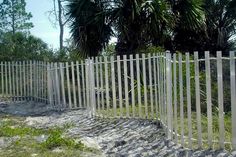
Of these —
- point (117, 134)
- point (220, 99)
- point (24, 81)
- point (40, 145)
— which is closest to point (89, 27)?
point (24, 81)

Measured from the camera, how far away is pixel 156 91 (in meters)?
9.77

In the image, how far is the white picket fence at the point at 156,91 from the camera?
22.4ft

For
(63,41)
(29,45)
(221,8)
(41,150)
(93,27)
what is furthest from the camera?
(63,41)

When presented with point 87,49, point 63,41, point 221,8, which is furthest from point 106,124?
point 63,41

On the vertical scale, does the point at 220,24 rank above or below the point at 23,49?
above

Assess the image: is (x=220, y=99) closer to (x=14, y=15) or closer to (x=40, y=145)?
(x=40, y=145)

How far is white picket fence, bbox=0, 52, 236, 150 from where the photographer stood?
22.4ft

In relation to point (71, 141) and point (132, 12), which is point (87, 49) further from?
point (71, 141)

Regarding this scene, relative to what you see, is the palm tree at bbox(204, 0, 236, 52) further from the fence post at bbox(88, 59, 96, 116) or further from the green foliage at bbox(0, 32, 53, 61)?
the green foliage at bbox(0, 32, 53, 61)

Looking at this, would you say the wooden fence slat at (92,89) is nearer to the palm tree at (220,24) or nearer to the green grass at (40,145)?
the green grass at (40,145)

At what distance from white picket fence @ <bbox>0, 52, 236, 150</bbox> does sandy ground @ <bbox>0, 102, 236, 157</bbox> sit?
0.23 meters

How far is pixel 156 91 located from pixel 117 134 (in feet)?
4.57

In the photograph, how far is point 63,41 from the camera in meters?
29.2

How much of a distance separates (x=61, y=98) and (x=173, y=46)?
6102mm
